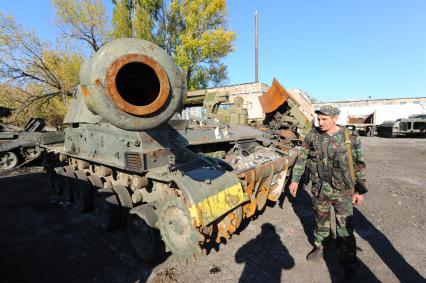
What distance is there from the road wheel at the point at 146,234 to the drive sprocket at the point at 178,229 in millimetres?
227

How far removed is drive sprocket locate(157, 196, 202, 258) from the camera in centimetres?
300

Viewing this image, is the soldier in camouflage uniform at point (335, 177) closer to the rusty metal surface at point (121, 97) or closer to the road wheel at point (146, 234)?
the road wheel at point (146, 234)

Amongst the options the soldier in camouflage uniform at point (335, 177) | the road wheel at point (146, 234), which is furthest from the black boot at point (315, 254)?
the road wheel at point (146, 234)

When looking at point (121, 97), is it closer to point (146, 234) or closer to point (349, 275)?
point (146, 234)

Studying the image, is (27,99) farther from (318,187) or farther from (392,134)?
(392,134)

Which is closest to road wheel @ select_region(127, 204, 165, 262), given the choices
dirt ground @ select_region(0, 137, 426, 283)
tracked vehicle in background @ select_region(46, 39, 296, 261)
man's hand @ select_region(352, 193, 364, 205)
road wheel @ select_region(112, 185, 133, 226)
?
tracked vehicle in background @ select_region(46, 39, 296, 261)

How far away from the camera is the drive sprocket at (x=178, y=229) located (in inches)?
118

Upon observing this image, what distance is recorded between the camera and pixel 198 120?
652 cm

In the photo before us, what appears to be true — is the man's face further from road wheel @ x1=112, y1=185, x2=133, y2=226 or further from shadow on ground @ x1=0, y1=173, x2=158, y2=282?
road wheel @ x1=112, y1=185, x2=133, y2=226

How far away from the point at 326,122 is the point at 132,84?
2.32m

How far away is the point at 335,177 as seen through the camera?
126 inches

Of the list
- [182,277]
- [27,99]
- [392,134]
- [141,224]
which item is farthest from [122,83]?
[392,134]

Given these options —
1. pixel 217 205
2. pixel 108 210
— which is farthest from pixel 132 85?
pixel 108 210

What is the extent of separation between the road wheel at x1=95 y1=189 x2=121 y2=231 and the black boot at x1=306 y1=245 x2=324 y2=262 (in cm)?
300
